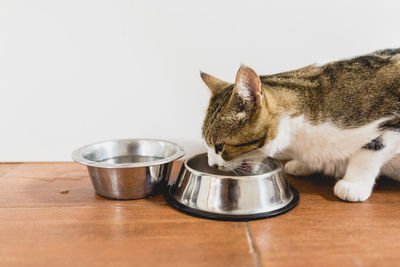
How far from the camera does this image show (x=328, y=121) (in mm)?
1118

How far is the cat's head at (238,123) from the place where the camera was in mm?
1014

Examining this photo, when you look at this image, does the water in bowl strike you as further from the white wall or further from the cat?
the cat

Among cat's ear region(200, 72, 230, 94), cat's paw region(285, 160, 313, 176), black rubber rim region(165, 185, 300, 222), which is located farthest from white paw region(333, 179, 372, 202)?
cat's ear region(200, 72, 230, 94)

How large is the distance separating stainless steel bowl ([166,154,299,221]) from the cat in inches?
3.6

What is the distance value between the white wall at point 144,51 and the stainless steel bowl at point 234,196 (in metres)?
0.50

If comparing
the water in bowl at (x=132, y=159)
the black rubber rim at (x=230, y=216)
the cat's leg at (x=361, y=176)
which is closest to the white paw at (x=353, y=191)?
the cat's leg at (x=361, y=176)

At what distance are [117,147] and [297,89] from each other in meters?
0.69

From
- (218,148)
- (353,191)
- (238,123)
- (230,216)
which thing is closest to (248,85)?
(238,123)

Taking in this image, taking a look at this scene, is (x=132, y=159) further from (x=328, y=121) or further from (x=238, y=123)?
(x=328, y=121)

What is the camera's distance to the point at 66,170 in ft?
4.92

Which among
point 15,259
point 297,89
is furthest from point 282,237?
point 15,259

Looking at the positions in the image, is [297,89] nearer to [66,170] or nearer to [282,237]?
[282,237]

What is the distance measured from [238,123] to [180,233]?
352mm

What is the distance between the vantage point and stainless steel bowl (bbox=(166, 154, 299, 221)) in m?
1.04
